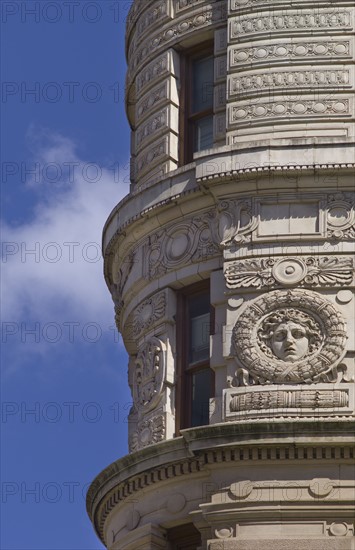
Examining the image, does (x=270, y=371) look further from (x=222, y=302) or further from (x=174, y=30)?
(x=174, y=30)

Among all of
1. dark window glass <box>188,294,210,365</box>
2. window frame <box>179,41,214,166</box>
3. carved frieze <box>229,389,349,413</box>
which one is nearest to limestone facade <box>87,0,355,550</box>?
carved frieze <box>229,389,349,413</box>

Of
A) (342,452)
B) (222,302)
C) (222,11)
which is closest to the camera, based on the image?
(342,452)

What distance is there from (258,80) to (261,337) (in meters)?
5.48

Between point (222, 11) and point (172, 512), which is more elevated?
point (222, 11)

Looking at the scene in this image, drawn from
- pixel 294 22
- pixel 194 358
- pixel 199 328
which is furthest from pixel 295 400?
pixel 294 22

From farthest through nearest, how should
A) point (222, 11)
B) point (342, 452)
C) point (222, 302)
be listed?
point (222, 11), point (222, 302), point (342, 452)

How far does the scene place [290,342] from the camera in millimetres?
36781

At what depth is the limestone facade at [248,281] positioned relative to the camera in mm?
35750

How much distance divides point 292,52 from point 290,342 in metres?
6.19

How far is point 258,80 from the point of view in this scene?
39312mm

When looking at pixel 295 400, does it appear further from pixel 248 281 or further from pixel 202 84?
pixel 202 84

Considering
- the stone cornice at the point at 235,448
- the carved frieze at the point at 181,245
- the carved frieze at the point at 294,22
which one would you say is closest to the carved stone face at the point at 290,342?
the stone cornice at the point at 235,448

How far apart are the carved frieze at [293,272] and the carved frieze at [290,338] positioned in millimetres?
241

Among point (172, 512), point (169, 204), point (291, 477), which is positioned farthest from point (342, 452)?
point (169, 204)
